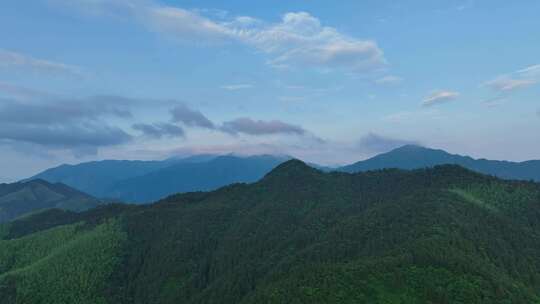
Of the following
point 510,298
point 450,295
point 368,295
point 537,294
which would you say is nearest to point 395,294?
point 368,295

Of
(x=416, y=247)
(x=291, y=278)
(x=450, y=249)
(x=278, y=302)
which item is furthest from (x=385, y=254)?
(x=278, y=302)

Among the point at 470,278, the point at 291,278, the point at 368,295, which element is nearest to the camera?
the point at 368,295

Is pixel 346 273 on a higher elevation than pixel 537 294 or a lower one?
higher

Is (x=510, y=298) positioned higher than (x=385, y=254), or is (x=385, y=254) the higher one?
(x=385, y=254)

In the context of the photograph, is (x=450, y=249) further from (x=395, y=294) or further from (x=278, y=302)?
(x=278, y=302)

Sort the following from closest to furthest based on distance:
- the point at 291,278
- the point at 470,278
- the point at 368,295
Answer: the point at 368,295 → the point at 470,278 → the point at 291,278

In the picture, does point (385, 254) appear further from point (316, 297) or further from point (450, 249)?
point (316, 297)

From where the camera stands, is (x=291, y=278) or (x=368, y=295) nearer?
(x=368, y=295)

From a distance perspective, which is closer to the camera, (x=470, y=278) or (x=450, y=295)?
(x=450, y=295)
